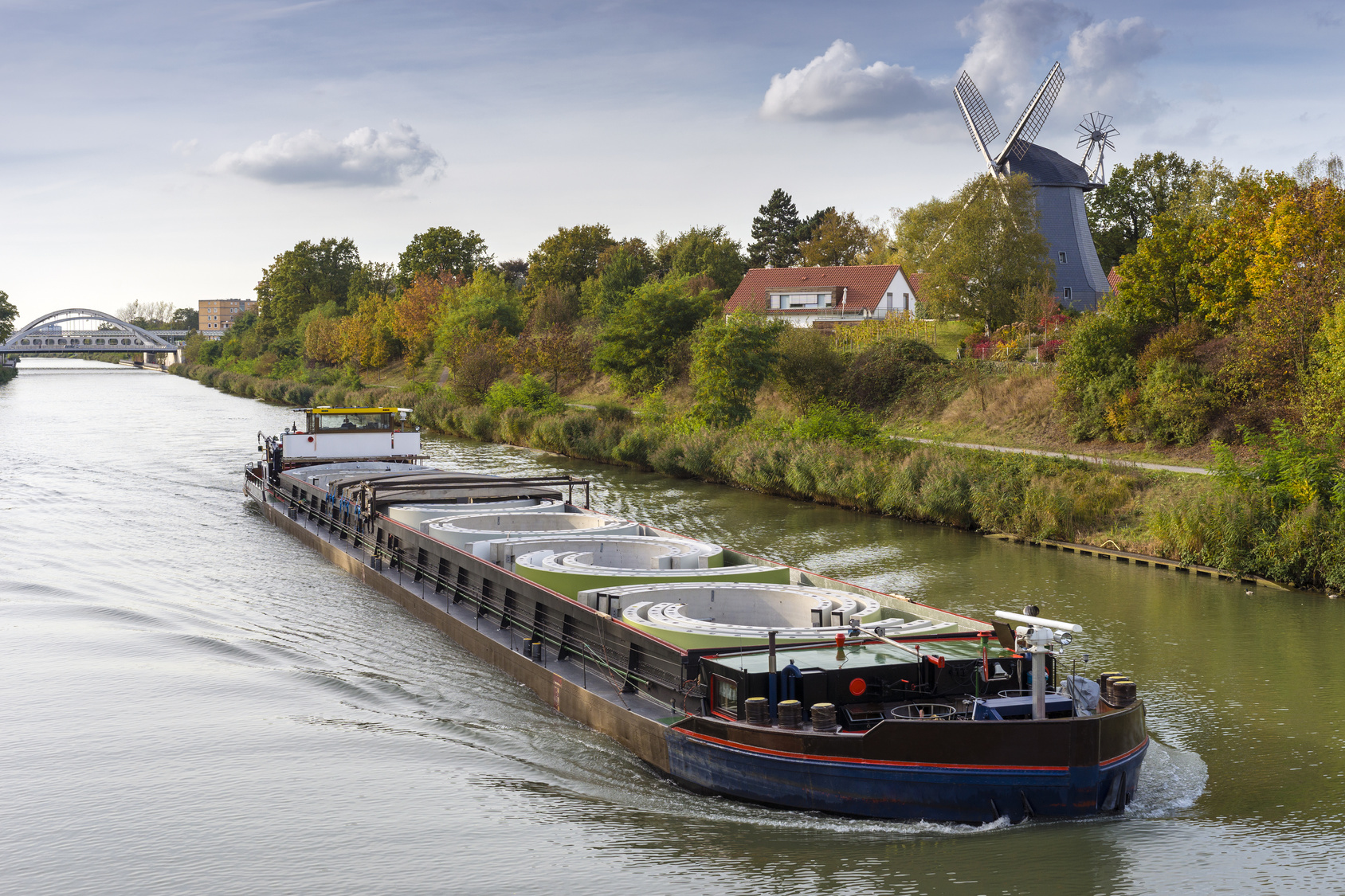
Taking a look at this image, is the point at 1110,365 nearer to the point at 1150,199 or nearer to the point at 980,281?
the point at 980,281

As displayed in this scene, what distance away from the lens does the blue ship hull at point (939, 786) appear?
971 cm

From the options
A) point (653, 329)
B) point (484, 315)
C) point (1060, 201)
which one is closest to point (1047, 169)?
point (1060, 201)

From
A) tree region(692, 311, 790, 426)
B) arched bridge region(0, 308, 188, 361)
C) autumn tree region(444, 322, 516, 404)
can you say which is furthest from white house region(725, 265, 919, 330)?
arched bridge region(0, 308, 188, 361)

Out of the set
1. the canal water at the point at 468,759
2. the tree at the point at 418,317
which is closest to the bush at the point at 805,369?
the canal water at the point at 468,759

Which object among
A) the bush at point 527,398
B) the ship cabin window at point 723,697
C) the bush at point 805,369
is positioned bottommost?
the ship cabin window at point 723,697

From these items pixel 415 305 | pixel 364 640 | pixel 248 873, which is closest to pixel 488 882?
pixel 248 873

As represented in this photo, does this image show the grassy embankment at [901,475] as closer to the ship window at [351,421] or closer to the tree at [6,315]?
the ship window at [351,421]

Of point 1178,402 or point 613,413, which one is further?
point 613,413

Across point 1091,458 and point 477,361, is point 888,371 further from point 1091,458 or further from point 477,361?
point 477,361

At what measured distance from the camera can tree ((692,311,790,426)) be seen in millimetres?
41781

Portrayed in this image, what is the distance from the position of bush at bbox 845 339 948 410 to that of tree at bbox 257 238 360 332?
87566 millimetres

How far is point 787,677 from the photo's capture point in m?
10.8

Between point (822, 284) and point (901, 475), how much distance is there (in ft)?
122

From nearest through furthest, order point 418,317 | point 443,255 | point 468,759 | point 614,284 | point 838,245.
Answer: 1. point 468,759
2. point 614,284
3. point 838,245
4. point 418,317
5. point 443,255
